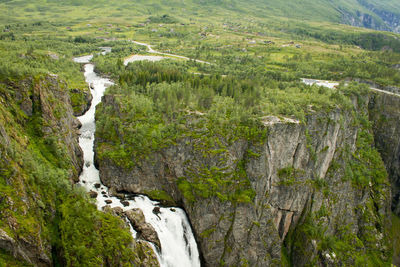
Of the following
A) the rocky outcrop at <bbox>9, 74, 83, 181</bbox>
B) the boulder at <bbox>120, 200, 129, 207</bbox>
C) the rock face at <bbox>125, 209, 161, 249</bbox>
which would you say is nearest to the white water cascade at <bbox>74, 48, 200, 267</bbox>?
the boulder at <bbox>120, 200, 129, 207</bbox>

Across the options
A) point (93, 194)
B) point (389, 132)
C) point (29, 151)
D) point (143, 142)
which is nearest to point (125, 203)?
point (93, 194)

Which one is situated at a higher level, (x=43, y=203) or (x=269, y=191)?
(x=43, y=203)

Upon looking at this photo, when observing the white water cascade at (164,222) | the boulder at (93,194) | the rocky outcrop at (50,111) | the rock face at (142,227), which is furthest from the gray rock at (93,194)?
the rock face at (142,227)

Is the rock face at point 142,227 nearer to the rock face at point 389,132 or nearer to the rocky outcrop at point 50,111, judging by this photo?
the rocky outcrop at point 50,111

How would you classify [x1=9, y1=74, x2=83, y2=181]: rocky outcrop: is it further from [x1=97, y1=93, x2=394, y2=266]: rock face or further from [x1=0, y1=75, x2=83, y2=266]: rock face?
[x1=97, y1=93, x2=394, y2=266]: rock face

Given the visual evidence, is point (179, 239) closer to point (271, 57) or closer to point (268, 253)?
point (268, 253)

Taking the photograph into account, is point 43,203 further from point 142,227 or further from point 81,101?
point 81,101

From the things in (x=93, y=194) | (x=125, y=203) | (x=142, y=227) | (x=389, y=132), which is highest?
(x=389, y=132)
